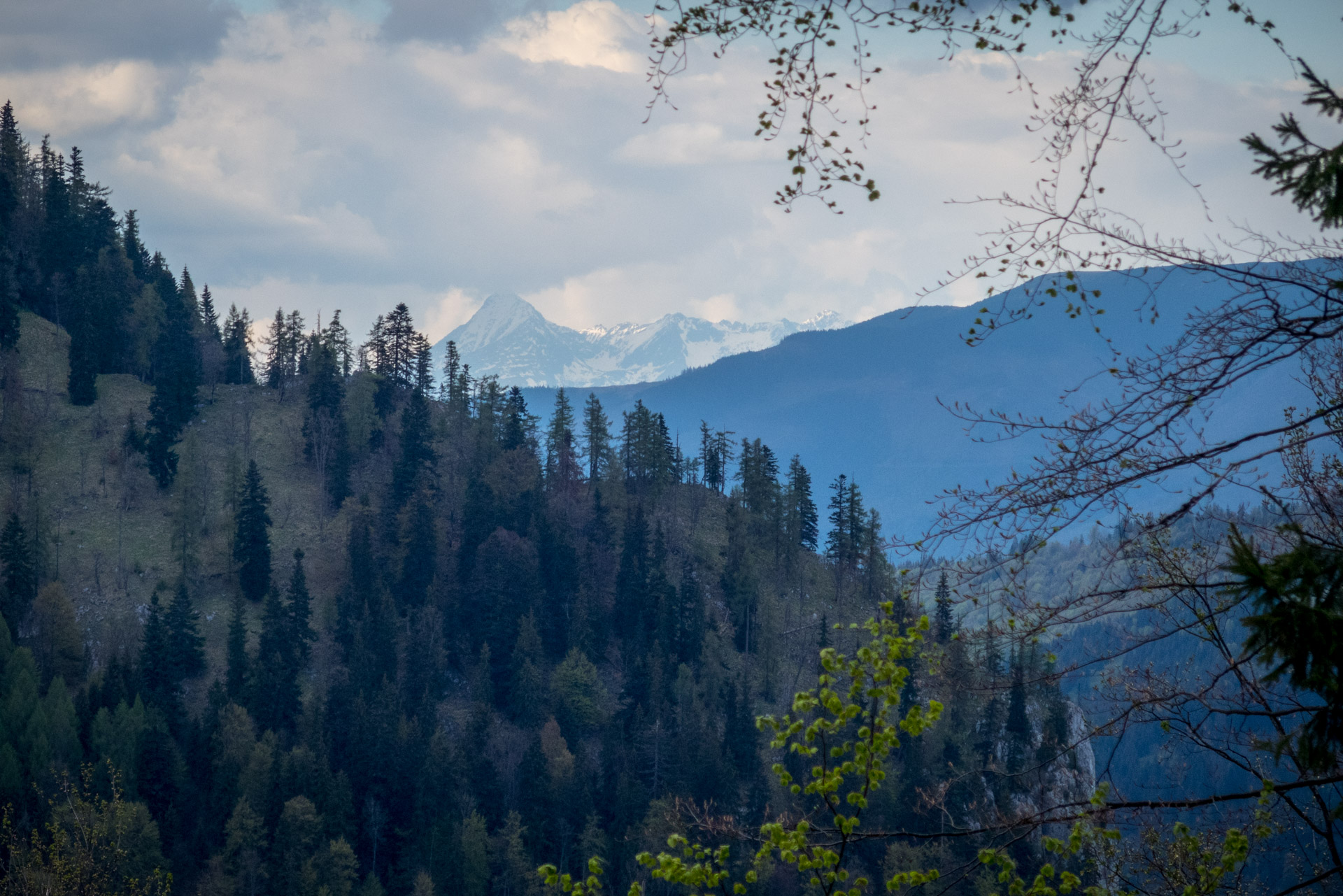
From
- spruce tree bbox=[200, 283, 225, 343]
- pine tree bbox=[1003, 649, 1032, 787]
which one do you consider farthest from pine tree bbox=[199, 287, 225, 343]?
pine tree bbox=[1003, 649, 1032, 787]

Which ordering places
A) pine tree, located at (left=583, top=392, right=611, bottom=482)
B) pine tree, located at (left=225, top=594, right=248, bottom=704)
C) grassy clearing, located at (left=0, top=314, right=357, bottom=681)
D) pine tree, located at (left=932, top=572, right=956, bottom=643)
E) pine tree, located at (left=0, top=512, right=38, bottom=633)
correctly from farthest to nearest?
1. pine tree, located at (left=583, top=392, right=611, bottom=482)
2. grassy clearing, located at (left=0, top=314, right=357, bottom=681)
3. pine tree, located at (left=0, top=512, right=38, bottom=633)
4. pine tree, located at (left=225, top=594, right=248, bottom=704)
5. pine tree, located at (left=932, top=572, right=956, bottom=643)

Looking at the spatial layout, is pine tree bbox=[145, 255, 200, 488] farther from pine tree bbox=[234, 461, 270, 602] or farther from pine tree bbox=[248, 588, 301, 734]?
pine tree bbox=[248, 588, 301, 734]

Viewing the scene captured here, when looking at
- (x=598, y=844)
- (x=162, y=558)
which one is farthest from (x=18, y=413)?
(x=598, y=844)

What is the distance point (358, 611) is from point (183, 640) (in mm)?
14227

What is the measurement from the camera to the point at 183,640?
72.1 m

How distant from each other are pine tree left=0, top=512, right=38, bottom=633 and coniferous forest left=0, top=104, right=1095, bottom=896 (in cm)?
24

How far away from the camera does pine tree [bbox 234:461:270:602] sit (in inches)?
3219

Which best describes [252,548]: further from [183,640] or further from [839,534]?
[839,534]

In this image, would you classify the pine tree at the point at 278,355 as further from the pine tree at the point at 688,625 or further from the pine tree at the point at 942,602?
the pine tree at the point at 942,602

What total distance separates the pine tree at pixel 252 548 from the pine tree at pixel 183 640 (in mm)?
7240

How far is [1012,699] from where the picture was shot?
210 feet

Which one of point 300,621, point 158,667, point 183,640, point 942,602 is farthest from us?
point 300,621

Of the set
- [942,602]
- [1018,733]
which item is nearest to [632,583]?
[1018,733]

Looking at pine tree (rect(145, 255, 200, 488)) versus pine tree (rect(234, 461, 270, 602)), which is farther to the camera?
pine tree (rect(145, 255, 200, 488))
